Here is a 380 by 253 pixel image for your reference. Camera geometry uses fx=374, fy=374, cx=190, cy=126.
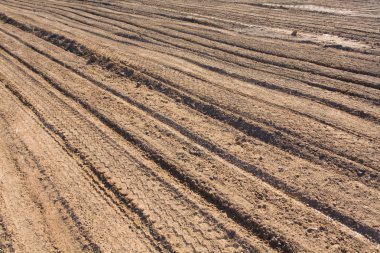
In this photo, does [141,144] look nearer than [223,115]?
Yes

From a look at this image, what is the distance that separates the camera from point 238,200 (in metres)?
4.66

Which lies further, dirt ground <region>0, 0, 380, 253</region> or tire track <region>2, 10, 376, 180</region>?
tire track <region>2, 10, 376, 180</region>

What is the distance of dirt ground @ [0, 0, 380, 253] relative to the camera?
435 cm

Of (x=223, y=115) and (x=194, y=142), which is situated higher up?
(x=223, y=115)

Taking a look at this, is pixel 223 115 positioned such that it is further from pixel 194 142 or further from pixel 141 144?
pixel 141 144

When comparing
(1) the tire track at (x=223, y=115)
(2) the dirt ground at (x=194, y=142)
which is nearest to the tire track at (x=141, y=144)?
(2) the dirt ground at (x=194, y=142)

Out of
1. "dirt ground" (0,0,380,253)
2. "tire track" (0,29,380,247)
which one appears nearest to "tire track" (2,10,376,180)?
"dirt ground" (0,0,380,253)

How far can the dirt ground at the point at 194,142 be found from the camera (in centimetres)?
435

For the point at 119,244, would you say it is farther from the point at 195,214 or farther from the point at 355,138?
the point at 355,138

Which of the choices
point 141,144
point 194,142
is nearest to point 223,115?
point 194,142

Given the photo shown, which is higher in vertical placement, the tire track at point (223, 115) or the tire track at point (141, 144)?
the tire track at point (223, 115)

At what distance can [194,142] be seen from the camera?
5.73m

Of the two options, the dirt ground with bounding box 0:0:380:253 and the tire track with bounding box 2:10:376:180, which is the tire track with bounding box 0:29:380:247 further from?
the tire track with bounding box 2:10:376:180

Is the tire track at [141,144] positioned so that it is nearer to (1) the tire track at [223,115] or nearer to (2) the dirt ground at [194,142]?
(2) the dirt ground at [194,142]
